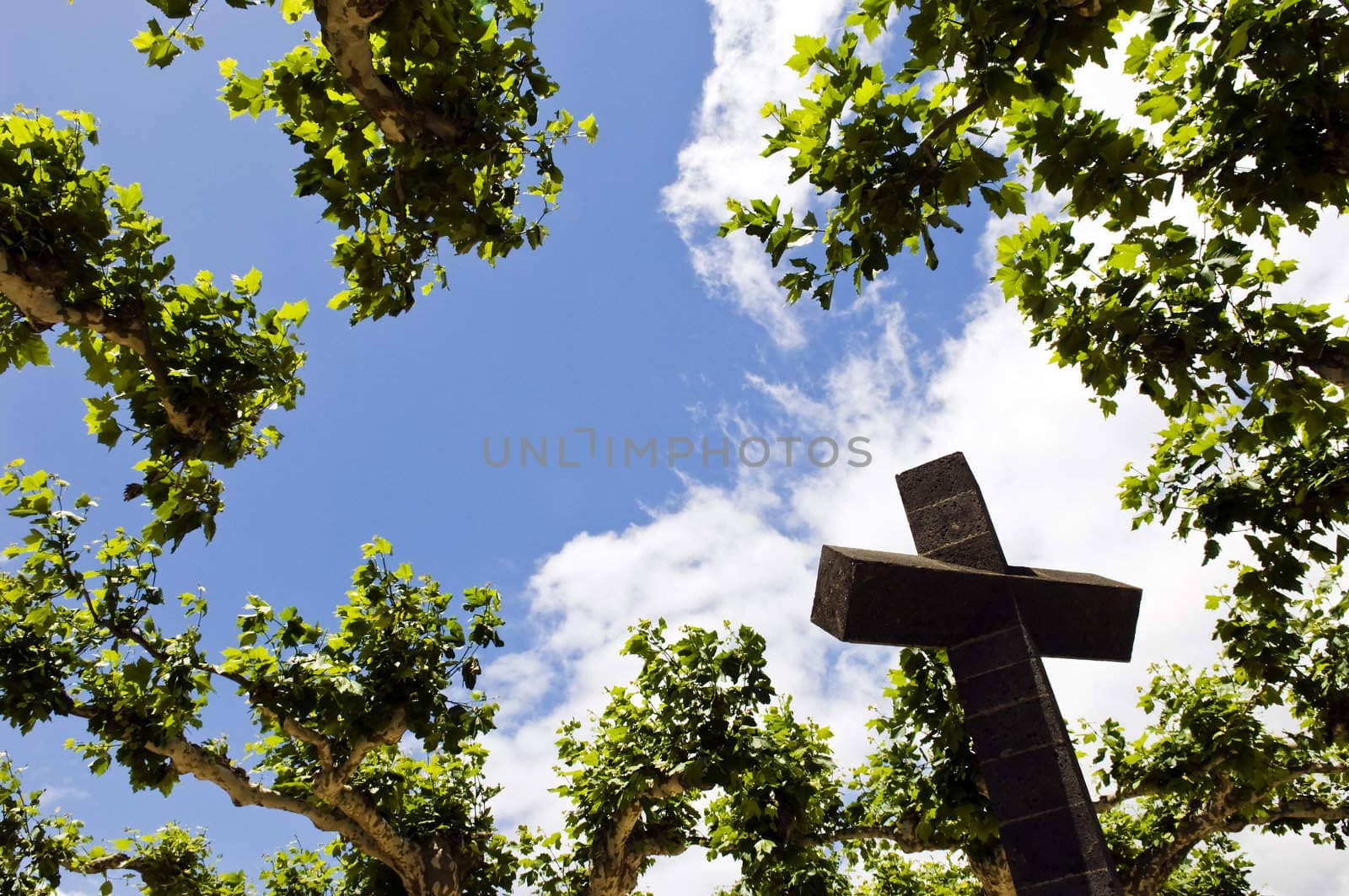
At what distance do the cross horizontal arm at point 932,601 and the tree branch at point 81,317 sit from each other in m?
4.85

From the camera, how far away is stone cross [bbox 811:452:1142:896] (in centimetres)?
539

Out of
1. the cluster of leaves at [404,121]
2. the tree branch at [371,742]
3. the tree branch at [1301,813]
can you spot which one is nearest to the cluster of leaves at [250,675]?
the tree branch at [371,742]

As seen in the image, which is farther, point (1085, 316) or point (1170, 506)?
point (1170, 506)

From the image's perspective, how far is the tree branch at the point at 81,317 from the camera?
533cm

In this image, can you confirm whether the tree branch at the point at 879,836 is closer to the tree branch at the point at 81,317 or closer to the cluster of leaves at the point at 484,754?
the cluster of leaves at the point at 484,754

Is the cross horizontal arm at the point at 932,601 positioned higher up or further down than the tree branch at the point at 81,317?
further down

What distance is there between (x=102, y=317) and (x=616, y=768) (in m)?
7.06

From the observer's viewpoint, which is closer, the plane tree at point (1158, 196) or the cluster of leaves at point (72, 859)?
the plane tree at point (1158, 196)

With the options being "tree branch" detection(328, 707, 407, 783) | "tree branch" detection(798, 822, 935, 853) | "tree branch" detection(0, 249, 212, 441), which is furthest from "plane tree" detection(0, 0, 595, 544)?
"tree branch" detection(798, 822, 935, 853)

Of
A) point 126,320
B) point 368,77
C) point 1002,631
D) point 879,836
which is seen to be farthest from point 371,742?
point 368,77

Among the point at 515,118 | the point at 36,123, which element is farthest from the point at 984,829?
the point at 36,123

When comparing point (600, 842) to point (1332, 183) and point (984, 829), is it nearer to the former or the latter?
point (984, 829)

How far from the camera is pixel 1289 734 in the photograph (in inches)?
380

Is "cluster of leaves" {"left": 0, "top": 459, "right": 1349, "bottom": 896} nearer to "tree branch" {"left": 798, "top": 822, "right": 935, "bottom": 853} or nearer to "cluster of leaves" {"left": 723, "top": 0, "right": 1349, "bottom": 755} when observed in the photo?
"tree branch" {"left": 798, "top": 822, "right": 935, "bottom": 853}
